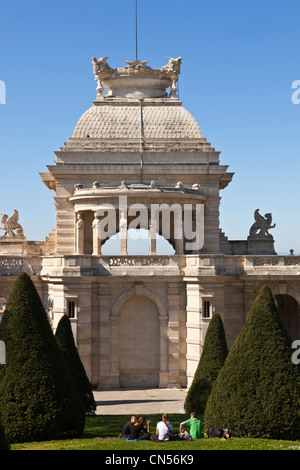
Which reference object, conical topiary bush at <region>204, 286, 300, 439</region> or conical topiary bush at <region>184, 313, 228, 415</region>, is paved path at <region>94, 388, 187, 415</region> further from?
conical topiary bush at <region>204, 286, 300, 439</region>

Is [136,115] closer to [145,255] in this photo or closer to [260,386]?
[145,255]

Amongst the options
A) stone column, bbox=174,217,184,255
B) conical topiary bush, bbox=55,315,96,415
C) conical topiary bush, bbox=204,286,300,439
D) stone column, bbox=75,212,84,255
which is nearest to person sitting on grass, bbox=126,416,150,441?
conical topiary bush, bbox=204,286,300,439

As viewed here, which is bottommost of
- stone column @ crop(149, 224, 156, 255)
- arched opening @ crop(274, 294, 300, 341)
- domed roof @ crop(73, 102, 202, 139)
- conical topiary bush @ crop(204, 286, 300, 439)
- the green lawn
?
the green lawn

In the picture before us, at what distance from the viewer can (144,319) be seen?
44.4m

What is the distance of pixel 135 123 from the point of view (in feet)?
174

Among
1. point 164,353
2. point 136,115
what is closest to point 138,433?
point 164,353

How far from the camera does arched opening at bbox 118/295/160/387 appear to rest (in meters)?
44.2

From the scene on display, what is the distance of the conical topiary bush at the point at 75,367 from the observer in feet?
114

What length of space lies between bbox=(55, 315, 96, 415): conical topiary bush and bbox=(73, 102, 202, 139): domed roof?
20.6 meters

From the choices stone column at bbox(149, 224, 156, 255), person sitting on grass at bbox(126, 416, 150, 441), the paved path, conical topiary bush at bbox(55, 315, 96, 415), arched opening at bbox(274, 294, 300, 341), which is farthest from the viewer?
arched opening at bbox(274, 294, 300, 341)

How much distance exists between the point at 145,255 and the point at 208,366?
431 inches

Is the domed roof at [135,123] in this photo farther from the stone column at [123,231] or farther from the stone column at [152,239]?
the stone column at [152,239]
